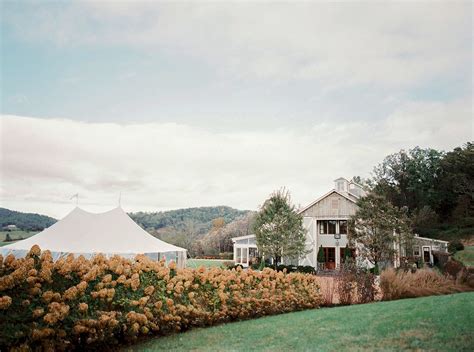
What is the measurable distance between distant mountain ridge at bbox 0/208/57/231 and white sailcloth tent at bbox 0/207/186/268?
480cm

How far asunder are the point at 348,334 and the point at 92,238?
448 inches

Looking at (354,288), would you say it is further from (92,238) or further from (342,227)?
(342,227)

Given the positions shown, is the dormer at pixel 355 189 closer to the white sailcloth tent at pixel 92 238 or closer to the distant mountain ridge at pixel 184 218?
the white sailcloth tent at pixel 92 238

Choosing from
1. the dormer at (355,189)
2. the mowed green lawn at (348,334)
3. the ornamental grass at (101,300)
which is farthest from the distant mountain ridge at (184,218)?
the mowed green lawn at (348,334)

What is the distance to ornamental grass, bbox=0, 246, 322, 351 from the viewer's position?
435 centimetres

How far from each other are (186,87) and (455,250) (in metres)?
26.9

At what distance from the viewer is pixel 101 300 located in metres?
5.22

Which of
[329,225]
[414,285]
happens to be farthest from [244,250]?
[414,285]

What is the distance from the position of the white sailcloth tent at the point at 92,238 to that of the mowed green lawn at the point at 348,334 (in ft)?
27.1

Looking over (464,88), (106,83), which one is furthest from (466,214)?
(106,83)

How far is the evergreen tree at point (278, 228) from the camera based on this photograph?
21406 mm

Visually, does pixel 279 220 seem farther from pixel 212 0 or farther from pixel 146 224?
pixel 146 224

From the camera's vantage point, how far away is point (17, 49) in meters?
9.38

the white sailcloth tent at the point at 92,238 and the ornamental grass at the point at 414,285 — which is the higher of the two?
the white sailcloth tent at the point at 92,238
